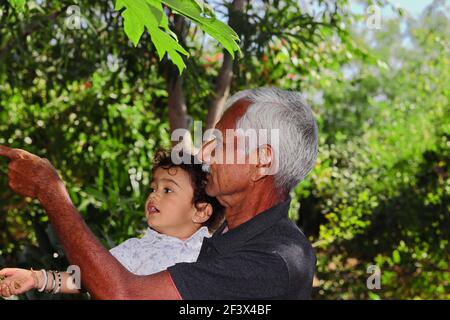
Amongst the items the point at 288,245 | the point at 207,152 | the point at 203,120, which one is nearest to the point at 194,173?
the point at 207,152

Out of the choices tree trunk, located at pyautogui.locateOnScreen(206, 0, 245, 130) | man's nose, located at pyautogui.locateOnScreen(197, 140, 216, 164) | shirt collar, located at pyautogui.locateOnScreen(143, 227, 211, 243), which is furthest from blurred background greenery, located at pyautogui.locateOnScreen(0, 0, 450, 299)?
man's nose, located at pyautogui.locateOnScreen(197, 140, 216, 164)

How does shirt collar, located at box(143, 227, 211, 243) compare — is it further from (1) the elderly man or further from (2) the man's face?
(2) the man's face

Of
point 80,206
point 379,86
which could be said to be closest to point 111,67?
point 80,206

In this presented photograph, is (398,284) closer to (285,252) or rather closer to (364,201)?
(364,201)

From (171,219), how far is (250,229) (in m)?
0.61

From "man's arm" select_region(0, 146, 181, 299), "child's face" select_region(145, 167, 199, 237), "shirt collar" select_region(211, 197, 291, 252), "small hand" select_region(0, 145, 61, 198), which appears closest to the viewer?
"man's arm" select_region(0, 146, 181, 299)

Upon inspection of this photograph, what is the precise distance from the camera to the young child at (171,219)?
2.45 m

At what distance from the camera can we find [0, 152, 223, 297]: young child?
245 centimetres

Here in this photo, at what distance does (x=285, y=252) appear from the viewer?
6.31 feet

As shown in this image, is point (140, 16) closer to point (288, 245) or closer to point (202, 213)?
point (288, 245)

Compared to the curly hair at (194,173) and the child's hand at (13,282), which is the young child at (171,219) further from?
the child's hand at (13,282)

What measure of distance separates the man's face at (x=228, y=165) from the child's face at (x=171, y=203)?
500 millimetres

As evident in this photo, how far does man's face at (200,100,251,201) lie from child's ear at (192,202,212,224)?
56 cm
